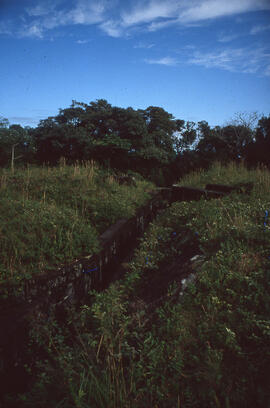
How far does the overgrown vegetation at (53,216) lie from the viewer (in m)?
3.94

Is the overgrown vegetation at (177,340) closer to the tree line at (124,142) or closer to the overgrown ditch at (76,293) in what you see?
the overgrown ditch at (76,293)

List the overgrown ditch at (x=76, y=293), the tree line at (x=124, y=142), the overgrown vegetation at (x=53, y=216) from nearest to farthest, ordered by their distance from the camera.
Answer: the overgrown ditch at (x=76, y=293), the overgrown vegetation at (x=53, y=216), the tree line at (x=124, y=142)

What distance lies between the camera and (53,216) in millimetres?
5000

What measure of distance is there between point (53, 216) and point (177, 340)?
343cm

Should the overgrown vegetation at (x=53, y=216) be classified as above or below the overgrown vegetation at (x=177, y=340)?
above

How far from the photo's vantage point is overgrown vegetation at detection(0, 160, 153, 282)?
3941 millimetres

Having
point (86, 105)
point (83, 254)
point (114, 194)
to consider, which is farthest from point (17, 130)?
point (83, 254)

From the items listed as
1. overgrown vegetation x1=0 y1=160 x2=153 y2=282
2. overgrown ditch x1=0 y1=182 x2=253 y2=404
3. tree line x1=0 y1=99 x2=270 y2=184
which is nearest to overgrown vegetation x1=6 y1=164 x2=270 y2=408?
overgrown ditch x1=0 y1=182 x2=253 y2=404

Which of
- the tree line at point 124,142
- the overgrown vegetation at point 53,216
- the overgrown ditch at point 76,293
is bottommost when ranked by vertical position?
the overgrown ditch at point 76,293

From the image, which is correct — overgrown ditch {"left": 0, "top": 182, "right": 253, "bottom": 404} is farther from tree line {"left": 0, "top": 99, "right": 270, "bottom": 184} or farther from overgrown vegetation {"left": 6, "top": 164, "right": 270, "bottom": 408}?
tree line {"left": 0, "top": 99, "right": 270, "bottom": 184}

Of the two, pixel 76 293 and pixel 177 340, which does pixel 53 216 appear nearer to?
pixel 76 293

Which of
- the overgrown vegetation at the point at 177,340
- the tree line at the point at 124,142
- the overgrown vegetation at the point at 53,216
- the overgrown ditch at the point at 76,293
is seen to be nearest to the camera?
the overgrown vegetation at the point at 177,340

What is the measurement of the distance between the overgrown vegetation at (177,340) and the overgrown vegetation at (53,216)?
3.51 ft

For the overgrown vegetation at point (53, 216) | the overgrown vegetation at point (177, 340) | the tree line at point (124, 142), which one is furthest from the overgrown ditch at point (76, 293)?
the tree line at point (124, 142)
